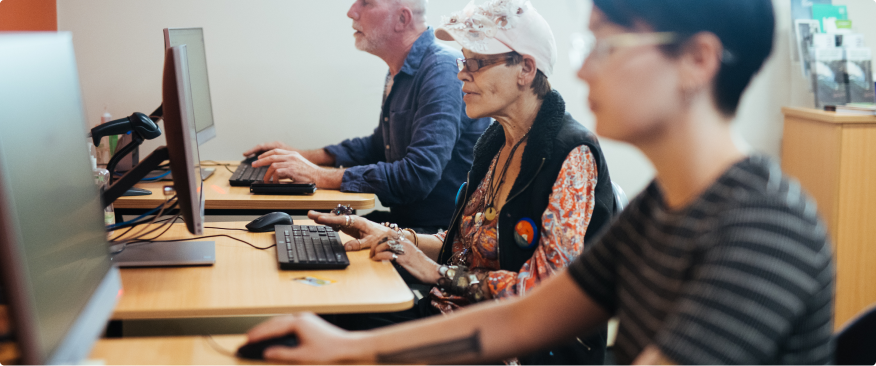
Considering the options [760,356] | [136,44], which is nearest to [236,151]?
[136,44]

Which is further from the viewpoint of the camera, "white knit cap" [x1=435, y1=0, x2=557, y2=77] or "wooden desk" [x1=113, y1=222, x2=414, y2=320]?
"white knit cap" [x1=435, y1=0, x2=557, y2=77]

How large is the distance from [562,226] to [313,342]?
623 mm

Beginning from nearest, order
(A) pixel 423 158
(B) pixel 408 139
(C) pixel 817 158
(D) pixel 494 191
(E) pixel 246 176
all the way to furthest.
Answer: (D) pixel 494 191, (A) pixel 423 158, (E) pixel 246 176, (B) pixel 408 139, (C) pixel 817 158

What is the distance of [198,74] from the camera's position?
231 centimetres

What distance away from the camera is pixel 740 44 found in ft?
2.23

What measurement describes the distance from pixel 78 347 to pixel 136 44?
245cm

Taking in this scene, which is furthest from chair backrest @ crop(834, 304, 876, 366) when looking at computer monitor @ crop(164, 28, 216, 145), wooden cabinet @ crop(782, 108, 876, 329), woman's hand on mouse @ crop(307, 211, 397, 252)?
wooden cabinet @ crop(782, 108, 876, 329)

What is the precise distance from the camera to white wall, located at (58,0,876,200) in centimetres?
284

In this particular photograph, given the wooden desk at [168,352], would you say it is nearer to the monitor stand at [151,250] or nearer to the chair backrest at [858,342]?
the monitor stand at [151,250]

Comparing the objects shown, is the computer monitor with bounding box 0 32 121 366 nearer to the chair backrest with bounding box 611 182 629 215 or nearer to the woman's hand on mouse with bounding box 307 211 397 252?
the woman's hand on mouse with bounding box 307 211 397 252

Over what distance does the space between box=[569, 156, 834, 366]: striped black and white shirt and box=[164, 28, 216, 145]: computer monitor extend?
1.79 metres

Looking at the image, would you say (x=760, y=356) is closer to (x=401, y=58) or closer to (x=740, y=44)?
(x=740, y=44)

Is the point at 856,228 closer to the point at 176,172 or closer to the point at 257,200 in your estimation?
the point at 257,200

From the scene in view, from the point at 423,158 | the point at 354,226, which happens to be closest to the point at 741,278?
the point at 354,226
